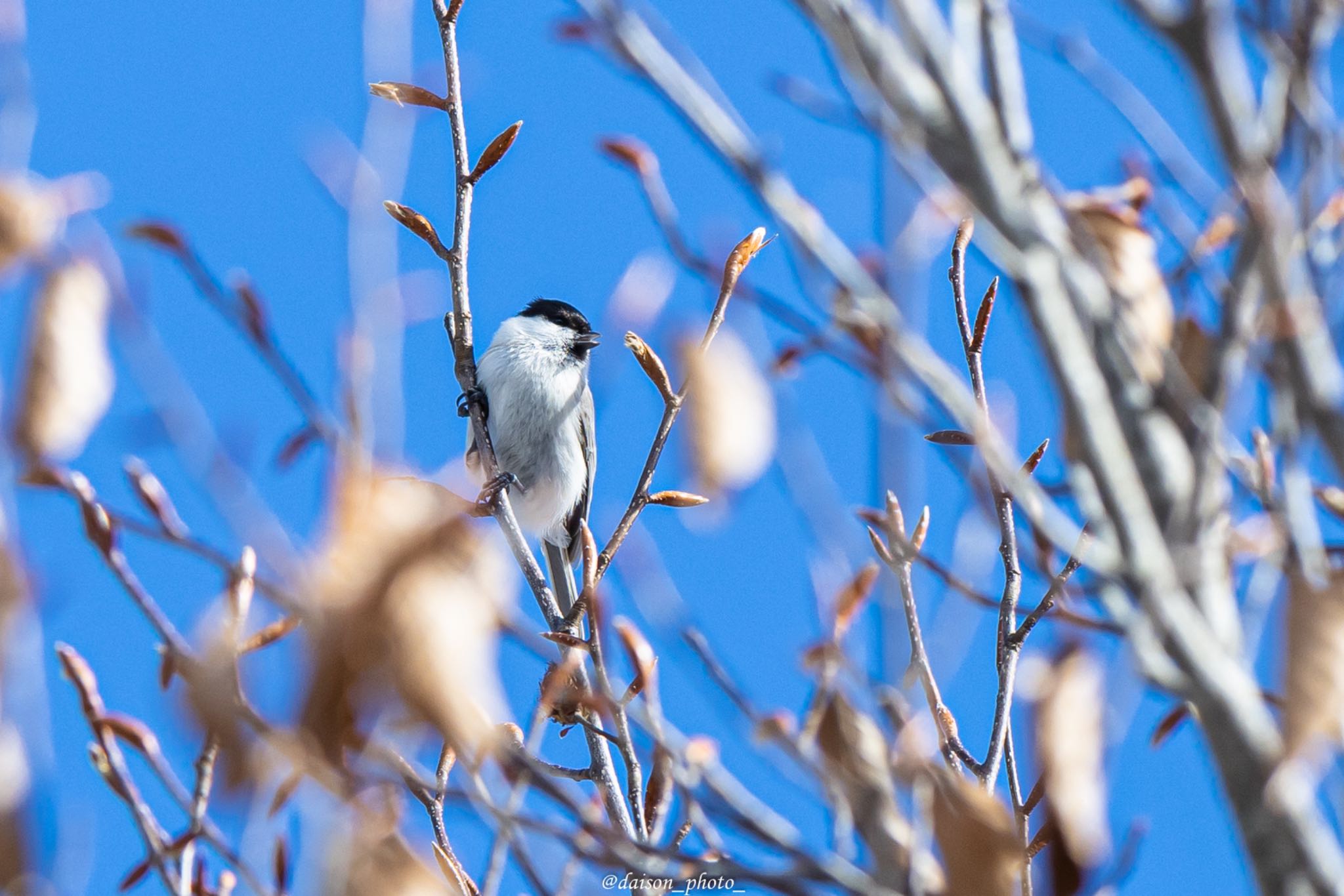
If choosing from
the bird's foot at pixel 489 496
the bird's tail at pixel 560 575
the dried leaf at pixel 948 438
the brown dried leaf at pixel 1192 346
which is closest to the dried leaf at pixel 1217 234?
the brown dried leaf at pixel 1192 346

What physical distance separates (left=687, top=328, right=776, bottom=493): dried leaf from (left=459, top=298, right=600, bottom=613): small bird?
12.6ft

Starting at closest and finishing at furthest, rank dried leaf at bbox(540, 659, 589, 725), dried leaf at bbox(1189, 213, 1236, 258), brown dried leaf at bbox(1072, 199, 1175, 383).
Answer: brown dried leaf at bbox(1072, 199, 1175, 383), dried leaf at bbox(1189, 213, 1236, 258), dried leaf at bbox(540, 659, 589, 725)

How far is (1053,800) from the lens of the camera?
1135 mm

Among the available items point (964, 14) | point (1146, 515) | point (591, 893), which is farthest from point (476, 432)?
point (1146, 515)

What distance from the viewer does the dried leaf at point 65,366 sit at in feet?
3.60

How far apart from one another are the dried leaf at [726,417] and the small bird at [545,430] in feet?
12.6

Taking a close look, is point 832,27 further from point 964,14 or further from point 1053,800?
point 1053,800

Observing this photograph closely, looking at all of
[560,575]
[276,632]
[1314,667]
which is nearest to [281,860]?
[276,632]

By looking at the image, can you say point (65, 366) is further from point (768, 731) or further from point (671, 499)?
point (671, 499)

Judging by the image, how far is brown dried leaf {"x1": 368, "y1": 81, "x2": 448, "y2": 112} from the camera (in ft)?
7.77

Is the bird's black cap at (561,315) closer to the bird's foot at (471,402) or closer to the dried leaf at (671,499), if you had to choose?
the bird's foot at (471,402)

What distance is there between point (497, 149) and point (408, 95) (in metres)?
0.23

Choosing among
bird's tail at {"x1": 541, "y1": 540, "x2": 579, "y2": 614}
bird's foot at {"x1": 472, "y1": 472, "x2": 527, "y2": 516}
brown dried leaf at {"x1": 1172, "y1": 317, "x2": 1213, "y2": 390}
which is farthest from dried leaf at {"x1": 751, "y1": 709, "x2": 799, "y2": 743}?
bird's tail at {"x1": 541, "y1": 540, "x2": 579, "y2": 614}

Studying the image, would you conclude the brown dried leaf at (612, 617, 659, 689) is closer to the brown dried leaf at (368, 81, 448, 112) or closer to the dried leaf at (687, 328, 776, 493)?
the dried leaf at (687, 328, 776, 493)
